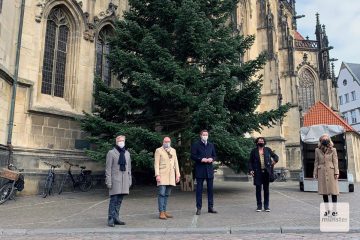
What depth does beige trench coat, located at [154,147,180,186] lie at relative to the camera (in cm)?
675

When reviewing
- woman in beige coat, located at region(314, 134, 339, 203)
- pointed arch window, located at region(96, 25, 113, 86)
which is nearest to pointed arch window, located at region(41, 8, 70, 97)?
pointed arch window, located at region(96, 25, 113, 86)

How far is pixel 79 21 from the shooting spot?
13.3m

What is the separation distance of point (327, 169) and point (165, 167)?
3147mm

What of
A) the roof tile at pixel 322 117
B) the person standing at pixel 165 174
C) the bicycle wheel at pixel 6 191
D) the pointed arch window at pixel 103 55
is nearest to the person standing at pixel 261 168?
the person standing at pixel 165 174

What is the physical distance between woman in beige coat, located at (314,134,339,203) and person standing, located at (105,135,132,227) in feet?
12.2

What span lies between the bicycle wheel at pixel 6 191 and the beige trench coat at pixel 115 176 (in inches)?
165

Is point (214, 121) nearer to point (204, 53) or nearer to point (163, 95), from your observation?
point (163, 95)

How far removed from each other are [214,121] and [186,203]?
2.25 meters

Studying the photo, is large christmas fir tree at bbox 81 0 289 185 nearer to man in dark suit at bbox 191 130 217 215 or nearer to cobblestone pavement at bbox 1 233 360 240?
man in dark suit at bbox 191 130 217 215

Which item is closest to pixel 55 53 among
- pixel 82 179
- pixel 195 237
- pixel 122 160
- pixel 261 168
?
pixel 82 179

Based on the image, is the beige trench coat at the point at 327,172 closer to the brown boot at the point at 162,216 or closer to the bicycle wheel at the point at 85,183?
the brown boot at the point at 162,216

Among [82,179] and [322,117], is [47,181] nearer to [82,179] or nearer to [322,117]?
[82,179]

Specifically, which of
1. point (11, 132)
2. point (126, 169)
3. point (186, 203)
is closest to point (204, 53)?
point (186, 203)

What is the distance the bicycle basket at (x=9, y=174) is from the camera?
8984 millimetres
